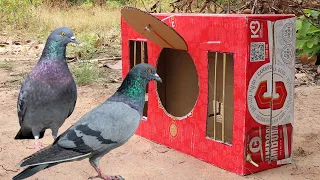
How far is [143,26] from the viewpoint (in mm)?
2914

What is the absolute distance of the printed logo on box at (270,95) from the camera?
2.87 metres

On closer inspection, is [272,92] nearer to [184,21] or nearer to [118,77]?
[184,21]

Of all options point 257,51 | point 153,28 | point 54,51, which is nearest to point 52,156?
point 54,51

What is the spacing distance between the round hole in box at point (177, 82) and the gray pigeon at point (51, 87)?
1182 millimetres

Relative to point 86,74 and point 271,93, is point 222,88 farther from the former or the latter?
point 86,74

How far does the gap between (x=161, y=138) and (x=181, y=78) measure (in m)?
0.52

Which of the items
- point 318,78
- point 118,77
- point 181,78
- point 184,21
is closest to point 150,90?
point 181,78

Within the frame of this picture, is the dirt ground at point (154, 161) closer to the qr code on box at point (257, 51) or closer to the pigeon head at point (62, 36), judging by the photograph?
the qr code on box at point (257, 51)

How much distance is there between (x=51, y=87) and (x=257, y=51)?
47.3 inches

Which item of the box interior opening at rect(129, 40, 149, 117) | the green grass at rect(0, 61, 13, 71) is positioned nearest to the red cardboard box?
the box interior opening at rect(129, 40, 149, 117)

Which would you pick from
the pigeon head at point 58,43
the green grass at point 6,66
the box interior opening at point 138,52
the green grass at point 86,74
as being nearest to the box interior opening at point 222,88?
the box interior opening at point 138,52

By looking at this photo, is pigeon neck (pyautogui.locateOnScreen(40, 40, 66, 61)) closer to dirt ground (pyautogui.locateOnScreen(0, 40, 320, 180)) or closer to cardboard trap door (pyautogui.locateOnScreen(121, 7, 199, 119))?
dirt ground (pyautogui.locateOnScreen(0, 40, 320, 180))

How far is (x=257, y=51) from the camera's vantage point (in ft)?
9.27

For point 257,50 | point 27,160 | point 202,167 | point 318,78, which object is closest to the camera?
point 27,160
